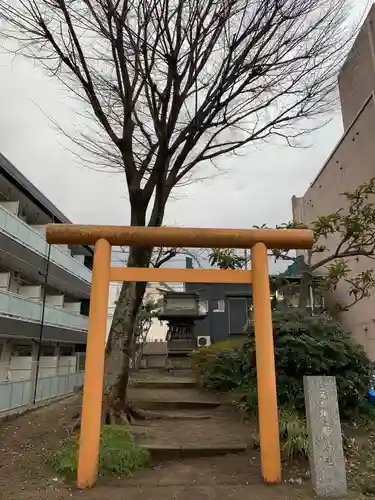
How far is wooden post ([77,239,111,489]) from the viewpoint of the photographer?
14.8ft

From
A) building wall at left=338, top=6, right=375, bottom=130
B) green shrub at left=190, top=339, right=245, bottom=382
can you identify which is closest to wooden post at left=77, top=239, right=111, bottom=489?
green shrub at left=190, top=339, right=245, bottom=382

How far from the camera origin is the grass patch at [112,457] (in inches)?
193

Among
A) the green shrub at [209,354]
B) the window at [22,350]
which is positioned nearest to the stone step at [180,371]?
the green shrub at [209,354]

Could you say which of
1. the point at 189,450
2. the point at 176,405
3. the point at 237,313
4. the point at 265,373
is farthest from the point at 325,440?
the point at 237,313

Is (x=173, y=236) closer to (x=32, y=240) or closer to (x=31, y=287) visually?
(x=32, y=240)

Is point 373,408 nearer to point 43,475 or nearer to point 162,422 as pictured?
point 162,422

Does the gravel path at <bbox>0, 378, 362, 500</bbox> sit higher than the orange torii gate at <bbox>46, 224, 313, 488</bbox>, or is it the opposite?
the orange torii gate at <bbox>46, 224, 313, 488</bbox>

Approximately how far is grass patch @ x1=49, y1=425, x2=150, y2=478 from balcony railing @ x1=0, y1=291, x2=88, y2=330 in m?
9.53

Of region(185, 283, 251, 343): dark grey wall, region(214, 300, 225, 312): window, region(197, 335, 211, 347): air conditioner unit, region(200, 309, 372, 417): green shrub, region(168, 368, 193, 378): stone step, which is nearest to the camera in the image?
region(200, 309, 372, 417): green shrub

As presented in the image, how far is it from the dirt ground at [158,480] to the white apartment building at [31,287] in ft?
24.9

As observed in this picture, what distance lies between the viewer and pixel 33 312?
635 inches

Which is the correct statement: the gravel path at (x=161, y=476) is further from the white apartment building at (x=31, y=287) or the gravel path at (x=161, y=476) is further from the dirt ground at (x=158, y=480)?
the white apartment building at (x=31, y=287)

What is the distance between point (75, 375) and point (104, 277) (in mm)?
16295

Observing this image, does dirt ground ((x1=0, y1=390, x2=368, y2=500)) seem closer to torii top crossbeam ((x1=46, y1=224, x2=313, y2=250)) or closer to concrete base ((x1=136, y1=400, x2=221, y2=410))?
concrete base ((x1=136, y1=400, x2=221, y2=410))
